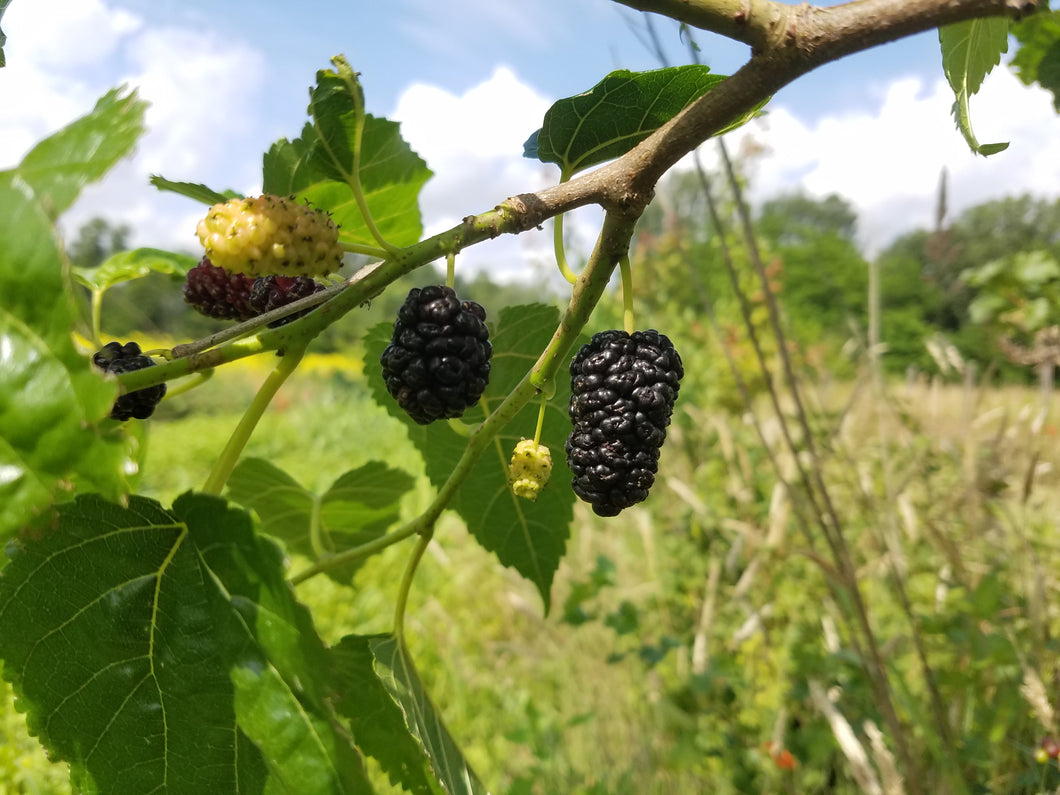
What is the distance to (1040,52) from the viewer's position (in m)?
0.74

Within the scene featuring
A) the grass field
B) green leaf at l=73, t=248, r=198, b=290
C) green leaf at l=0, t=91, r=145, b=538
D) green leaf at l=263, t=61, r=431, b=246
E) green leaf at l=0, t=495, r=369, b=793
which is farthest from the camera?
the grass field

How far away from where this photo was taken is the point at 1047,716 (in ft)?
3.06

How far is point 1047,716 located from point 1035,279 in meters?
1.35

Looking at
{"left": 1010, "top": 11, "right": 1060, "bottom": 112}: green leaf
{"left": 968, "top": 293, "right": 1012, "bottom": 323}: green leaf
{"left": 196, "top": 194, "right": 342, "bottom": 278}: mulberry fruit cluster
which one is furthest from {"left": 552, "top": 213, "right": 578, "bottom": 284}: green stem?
{"left": 968, "top": 293, "right": 1012, "bottom": 323}: green leaf

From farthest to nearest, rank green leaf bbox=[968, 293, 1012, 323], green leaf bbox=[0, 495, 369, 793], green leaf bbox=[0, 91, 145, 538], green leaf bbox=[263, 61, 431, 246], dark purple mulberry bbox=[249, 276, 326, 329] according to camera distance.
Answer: green leaf bbox=[968, 293, 1012, 323]
green leaf bbox=[263, 61, 431, 246]
dark purple mulberry bbox=[249, 276, 326, 329]
green leaf bbox=[0, 495, 369, 793]
green leaf bbox=[0, 91, 145, 538]

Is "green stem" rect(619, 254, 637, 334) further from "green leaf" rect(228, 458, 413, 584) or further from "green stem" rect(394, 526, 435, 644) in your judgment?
"green leaf" rect(228, 458, 413, 584)

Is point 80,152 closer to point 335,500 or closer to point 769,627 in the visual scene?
point 335,500

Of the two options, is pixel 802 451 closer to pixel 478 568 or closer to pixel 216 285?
pixel 478 568

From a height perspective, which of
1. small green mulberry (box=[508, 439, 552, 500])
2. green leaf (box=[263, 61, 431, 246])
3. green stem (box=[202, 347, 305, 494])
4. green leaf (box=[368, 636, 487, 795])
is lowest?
green leaf (box=[368, 636, 487, 795])

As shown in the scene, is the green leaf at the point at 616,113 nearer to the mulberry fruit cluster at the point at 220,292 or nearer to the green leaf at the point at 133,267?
the mulberry fruit cluster at the point at 220,292

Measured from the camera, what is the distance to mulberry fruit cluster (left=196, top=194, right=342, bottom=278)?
0.44m

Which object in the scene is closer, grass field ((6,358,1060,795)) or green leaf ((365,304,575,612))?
green leaf ((365,304,575,612))

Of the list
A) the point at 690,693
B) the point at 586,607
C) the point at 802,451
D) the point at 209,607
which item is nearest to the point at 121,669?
the point at 209,607

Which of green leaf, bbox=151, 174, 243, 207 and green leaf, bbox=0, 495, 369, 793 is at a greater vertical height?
green leaf, bbox=151, 174, 243, 207
